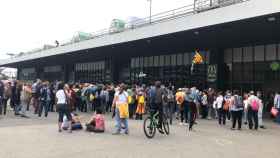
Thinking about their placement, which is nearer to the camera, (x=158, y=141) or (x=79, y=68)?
(x=158, y=141)

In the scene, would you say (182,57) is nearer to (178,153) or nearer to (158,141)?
(158,141)

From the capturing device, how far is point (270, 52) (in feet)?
81.5

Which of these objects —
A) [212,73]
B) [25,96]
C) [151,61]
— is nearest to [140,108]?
[25,96]

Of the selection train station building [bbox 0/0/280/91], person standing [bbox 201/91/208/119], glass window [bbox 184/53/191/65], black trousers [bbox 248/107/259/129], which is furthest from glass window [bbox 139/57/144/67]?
black trousers [bbox 248/107/259/129]

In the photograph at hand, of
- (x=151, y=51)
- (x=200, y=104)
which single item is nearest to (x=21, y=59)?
(x=151, y=51)

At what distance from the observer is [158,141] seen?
11.8 meters

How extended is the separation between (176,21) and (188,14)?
0.79 metres

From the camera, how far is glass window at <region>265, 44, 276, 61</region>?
2458 centimetres

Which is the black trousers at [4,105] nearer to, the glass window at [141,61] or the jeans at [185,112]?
the jeans at [185,112]

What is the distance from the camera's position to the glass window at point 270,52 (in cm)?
2458

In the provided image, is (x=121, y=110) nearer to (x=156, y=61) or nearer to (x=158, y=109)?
(x=158, y=109)

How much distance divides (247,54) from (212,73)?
9.21 feet

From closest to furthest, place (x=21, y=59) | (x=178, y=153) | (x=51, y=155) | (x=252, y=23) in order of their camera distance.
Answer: (x=51, y=155), (x=178, y=153), (x=252, y=23), (x=21, y=59)

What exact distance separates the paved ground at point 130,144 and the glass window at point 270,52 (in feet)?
37.0
